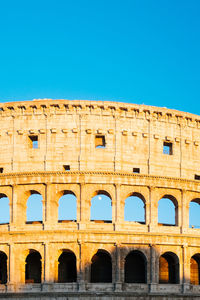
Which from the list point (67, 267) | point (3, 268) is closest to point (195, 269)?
point (67, 267)

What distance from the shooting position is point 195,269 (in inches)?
1887

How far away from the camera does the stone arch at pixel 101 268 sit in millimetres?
45906

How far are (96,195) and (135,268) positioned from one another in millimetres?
5937

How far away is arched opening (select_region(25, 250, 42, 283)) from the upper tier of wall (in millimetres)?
6251

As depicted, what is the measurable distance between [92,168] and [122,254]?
6.35 m

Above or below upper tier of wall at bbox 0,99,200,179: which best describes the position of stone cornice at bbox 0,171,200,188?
below

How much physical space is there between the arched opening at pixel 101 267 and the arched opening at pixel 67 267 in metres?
1.37

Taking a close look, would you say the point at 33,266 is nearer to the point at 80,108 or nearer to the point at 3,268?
the point at 3,268

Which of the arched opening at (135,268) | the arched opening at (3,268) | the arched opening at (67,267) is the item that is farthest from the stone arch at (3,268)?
the arched opening at (135,268)

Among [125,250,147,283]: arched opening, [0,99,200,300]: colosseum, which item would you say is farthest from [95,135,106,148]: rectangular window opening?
[125,250,147,283]: arched opening

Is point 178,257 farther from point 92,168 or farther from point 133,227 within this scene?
point 92,168

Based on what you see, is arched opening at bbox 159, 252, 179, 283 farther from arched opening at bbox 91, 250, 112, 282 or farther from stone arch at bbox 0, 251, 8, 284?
stone arch at bbox 0, 251, 8, 284

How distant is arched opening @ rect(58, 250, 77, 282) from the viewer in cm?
4600

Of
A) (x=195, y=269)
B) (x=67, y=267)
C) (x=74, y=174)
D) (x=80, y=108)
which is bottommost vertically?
(x=195, y=269)
